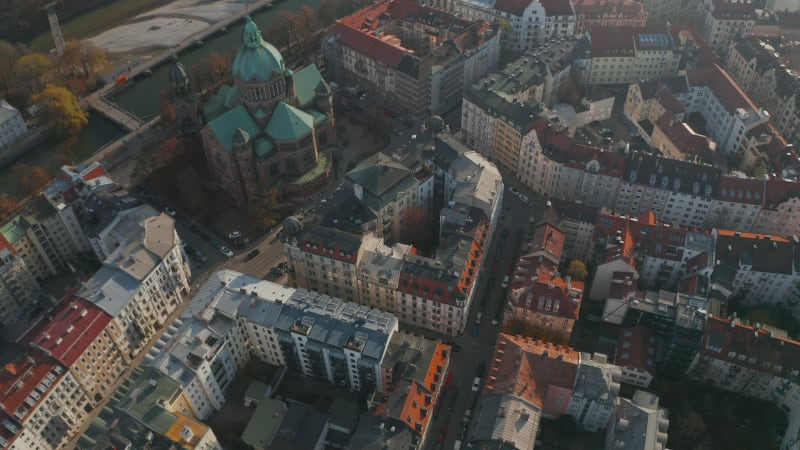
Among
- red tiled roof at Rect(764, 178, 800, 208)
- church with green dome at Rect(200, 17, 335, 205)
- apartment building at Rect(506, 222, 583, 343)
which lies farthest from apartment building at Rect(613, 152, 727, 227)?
church with green dome at Rect(200, 17, 335, 205)

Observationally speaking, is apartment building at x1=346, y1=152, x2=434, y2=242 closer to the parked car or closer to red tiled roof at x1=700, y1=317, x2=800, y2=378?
the parked car

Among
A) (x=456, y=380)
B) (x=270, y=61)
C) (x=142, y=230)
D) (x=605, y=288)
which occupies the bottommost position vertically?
(x=456, y=380)

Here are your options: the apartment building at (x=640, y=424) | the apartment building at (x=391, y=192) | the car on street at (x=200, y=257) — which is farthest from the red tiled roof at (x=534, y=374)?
the car on street at (x=200, y=257)

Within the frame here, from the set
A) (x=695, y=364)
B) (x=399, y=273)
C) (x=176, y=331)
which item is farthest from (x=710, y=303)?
(x=176, y=331)

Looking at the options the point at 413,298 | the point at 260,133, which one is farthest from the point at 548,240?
the point at 260,133

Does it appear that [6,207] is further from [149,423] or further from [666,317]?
[666,317]

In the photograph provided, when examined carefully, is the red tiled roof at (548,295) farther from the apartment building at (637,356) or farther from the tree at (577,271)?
the apartment building at (637,356)

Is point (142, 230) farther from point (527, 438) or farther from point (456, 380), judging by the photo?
point (527, 438)

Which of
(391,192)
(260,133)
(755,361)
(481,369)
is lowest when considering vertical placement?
(481,369)
